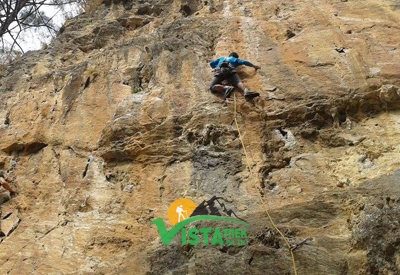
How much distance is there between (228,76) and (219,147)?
1366 mm

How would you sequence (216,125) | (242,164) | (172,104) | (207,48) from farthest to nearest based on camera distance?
(207,48) → (172,104) → (216,125) → (242,164)

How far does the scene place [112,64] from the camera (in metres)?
8.90

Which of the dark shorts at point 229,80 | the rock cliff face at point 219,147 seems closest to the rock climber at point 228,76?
the dark shorts at point 229,80

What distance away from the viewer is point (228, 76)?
759cm

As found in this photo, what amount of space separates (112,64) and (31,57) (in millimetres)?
2516

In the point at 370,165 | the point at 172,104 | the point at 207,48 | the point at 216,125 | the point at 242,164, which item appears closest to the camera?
the point at 370,165

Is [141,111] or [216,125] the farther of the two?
[141,111]

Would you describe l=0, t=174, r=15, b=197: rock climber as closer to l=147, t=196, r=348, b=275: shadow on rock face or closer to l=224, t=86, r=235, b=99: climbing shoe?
l=147, t=196, r=348, b=275: shadow on rock face

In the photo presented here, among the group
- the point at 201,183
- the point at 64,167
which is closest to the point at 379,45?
the point at 201,183

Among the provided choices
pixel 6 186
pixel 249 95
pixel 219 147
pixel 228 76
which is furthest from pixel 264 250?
pixel 6 186

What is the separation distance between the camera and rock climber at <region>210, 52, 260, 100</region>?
735cm

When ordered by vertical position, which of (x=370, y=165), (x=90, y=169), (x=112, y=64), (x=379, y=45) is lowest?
(x=370, y=165)

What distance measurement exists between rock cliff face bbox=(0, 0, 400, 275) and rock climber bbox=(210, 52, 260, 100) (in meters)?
0.17

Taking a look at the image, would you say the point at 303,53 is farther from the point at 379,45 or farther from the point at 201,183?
the point at 201,183
